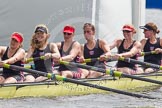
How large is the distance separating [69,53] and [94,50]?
533 mm

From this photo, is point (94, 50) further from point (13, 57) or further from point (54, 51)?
point (13, 57)

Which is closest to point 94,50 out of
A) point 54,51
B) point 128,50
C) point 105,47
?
point 105,47

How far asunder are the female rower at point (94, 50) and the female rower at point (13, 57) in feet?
4.47

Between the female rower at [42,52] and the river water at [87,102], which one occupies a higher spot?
the female rower at [42,52]

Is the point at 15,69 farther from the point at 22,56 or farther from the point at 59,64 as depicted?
the point at 59,64

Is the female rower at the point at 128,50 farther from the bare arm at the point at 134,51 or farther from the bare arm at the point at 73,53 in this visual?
the bare arm at the point at 73,53

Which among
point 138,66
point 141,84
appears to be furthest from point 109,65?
point 141,84

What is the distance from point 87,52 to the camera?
12.0 meters

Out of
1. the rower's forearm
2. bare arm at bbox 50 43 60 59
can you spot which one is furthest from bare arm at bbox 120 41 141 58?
bare arm at bbox 50 43 60 59

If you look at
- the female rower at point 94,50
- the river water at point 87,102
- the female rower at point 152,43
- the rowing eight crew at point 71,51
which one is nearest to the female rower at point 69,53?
the rowing eight crew at point 71,51

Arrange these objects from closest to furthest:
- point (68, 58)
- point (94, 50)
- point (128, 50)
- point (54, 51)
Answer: point (54, 51)
point (68, 58)
point (94, 50)
point (128, 50)

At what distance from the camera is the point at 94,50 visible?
11.9 metres

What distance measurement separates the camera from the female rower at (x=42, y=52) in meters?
10.9

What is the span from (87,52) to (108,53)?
16.3 inches
